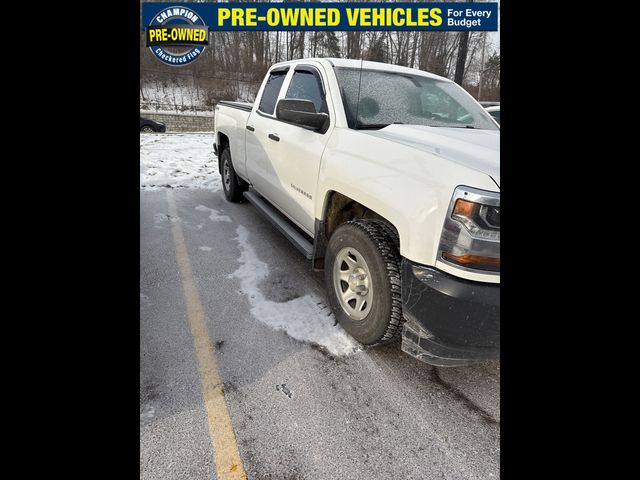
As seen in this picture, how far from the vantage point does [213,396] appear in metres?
2.06

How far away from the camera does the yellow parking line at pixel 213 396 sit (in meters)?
1.68

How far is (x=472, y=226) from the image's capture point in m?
1.68

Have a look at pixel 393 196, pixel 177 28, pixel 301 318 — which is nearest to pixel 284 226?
pixel 301 318

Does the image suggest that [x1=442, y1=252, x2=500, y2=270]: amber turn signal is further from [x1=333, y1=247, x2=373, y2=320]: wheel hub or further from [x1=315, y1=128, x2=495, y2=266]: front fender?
[x1=333, y1=247, x2=373, y2=320]: wheel hub

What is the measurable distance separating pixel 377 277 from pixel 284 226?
1563 mm

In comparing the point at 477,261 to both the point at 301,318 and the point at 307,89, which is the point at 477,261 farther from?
the point at 307,89

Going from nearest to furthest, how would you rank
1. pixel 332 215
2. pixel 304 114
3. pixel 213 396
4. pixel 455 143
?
pixel 213 396 < pixel 455 143 < pixel 304 114 < pixel 332 215

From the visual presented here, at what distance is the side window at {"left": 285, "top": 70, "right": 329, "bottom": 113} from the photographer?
3100 millimetres

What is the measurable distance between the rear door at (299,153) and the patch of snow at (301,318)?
0.60 metres

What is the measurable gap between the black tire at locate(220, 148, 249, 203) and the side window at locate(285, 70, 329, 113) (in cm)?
199

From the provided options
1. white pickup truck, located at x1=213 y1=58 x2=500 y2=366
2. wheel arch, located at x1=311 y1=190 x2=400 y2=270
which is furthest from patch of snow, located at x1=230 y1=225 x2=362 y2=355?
wheel arch, located at x1=311 y1=190 x2=400 y2=270
